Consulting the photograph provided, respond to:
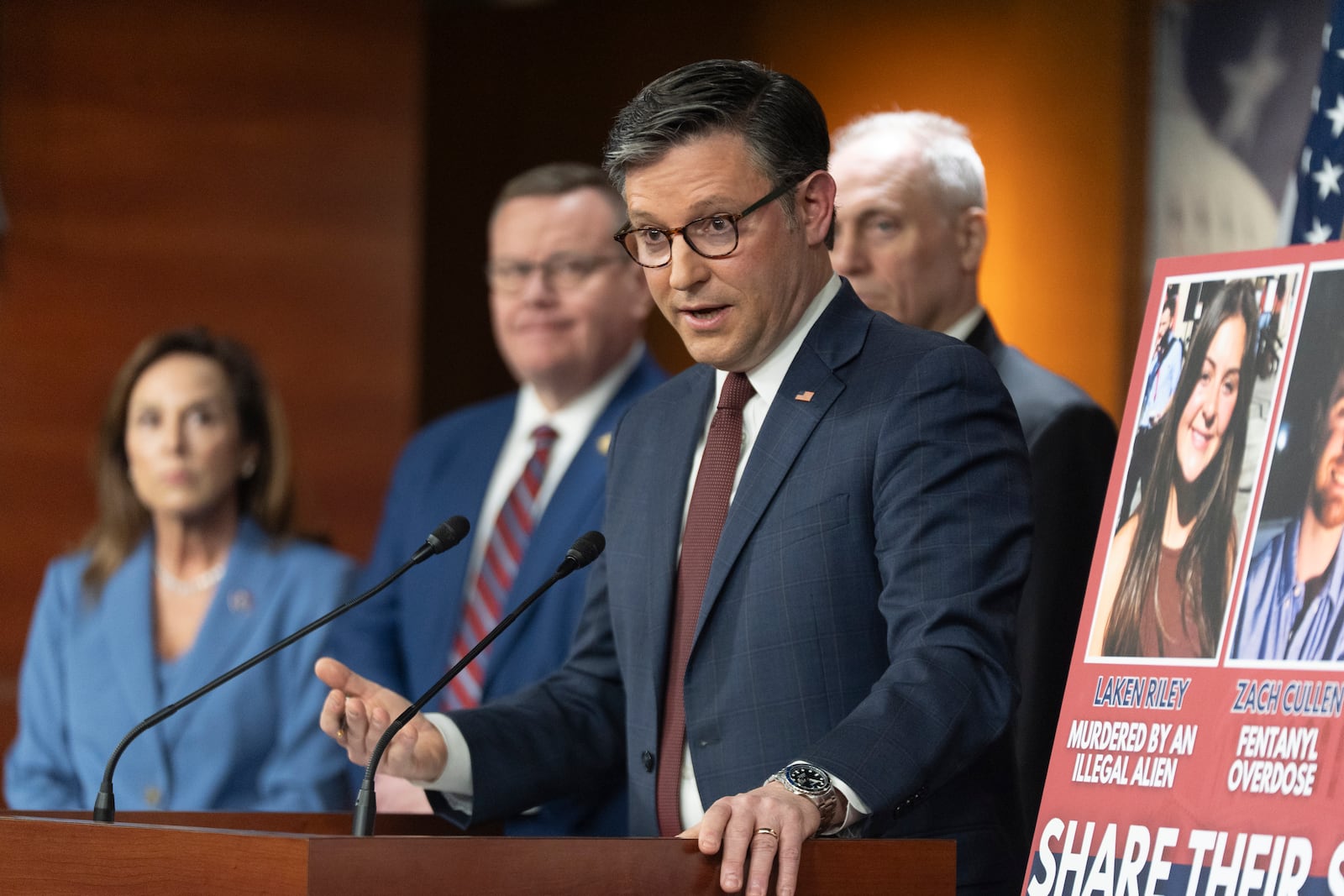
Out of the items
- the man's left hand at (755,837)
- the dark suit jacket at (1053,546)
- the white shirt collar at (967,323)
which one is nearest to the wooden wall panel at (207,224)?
the white shirt collar at (967,323)

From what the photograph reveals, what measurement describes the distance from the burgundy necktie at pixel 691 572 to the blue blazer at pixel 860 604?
0.02 metres

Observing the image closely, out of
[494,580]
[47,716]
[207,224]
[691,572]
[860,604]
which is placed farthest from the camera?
[207,224]

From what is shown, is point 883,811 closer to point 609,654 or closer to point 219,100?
point 609,654

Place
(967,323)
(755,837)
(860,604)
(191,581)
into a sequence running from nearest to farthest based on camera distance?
(755,837) < (860,604) < (967,323) < (191,581)

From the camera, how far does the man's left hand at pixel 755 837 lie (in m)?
1.64

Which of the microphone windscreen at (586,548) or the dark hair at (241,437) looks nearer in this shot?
the microphone windscreen at (586,548)

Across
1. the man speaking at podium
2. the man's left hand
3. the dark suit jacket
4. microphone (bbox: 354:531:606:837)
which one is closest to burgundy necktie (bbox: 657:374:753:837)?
the man speaking at podium

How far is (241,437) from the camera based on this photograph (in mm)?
4082

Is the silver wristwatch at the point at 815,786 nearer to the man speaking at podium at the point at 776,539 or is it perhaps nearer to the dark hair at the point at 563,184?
the man speaking at podium at the point at 776,539

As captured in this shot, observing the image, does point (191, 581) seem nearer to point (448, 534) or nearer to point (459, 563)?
point (459, 563)

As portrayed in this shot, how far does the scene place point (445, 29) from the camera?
655 centimetres

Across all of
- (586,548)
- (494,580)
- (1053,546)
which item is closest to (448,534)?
(586,548)

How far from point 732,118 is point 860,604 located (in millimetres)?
603

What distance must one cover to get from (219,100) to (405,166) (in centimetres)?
60
